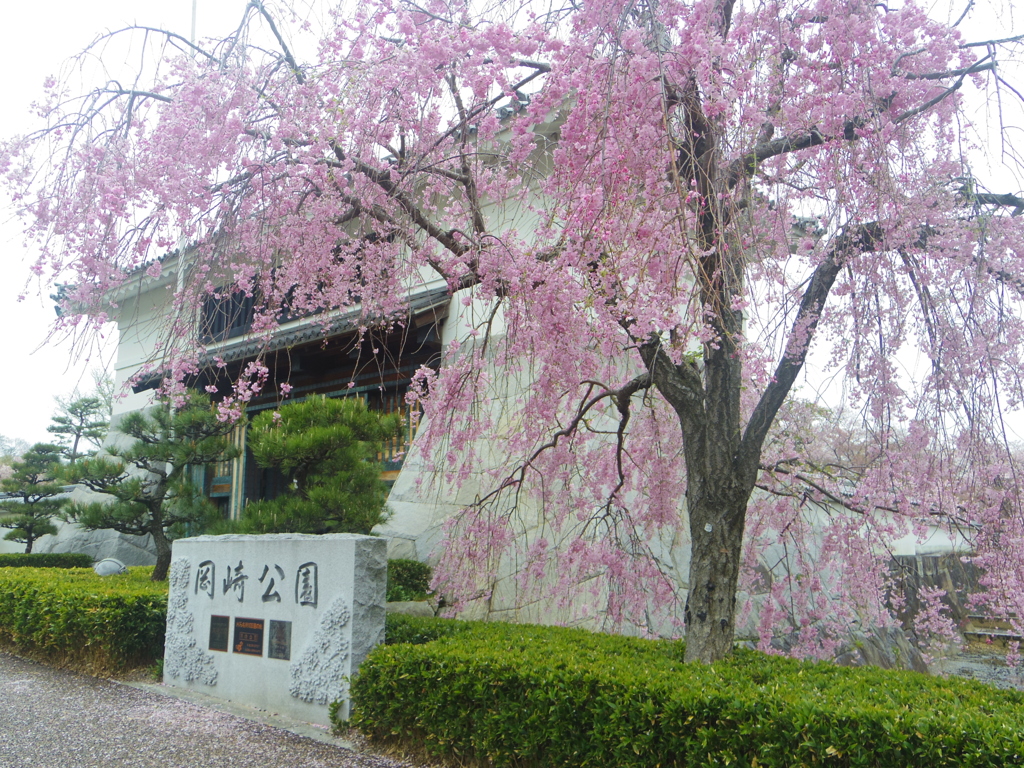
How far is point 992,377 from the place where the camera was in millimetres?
3412

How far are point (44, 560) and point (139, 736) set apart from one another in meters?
10.7

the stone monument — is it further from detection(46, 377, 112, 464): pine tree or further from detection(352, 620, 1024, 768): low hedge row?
detection(46, 377, 112, 464): pine tree

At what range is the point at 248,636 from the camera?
541 centimetres

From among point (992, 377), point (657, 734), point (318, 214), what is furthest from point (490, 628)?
point (992, 377)

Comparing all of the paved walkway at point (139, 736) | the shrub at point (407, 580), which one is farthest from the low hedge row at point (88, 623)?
the shrub at point (407, 580)

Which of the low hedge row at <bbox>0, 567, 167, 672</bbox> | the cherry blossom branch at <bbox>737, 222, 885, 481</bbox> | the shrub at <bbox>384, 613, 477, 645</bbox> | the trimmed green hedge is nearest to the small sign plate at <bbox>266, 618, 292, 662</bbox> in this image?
the shrub at <bbox>384, 613, 477, 645</bbox>

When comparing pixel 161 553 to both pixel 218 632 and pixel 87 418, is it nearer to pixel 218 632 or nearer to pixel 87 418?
pixel 218 632

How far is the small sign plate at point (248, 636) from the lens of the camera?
532 centimetres

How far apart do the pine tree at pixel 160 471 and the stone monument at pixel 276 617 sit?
9.31 feet

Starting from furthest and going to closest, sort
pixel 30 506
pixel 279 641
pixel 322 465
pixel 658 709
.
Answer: pixel 30 506, pixel 322 465, pixel 279 641, pixel 658 709

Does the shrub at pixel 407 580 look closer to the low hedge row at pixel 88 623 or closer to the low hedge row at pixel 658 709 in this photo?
the low hedge row at pixel 88 623

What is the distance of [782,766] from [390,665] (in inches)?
95.0

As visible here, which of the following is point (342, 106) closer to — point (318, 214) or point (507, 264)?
point (318, 214)

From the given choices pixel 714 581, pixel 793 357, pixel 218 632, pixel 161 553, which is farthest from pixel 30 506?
pixel 793 357
